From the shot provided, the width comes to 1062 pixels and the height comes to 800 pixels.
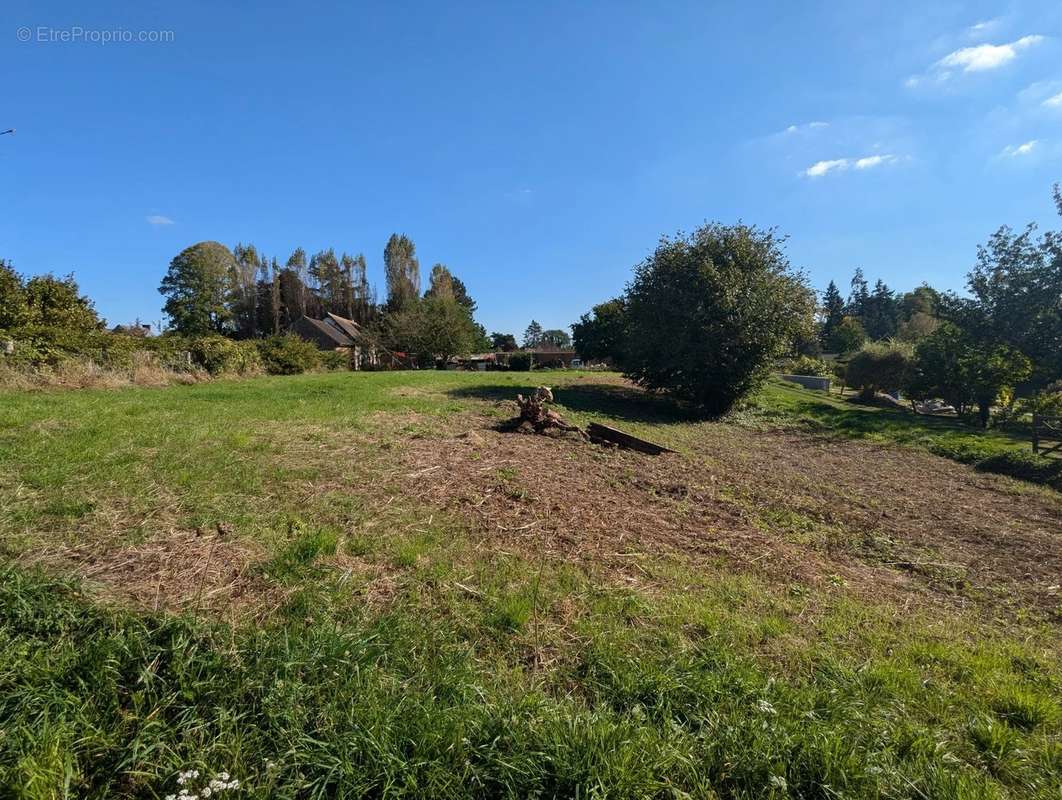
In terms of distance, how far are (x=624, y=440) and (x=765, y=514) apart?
387 cm

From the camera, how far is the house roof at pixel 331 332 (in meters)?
53.3

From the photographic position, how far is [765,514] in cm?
605

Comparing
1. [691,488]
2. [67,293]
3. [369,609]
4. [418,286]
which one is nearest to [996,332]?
[691,488]

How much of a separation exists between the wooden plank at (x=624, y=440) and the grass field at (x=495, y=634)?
237 centimetres

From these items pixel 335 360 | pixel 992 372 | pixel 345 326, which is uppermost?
pixel 345 326

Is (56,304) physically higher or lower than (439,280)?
lower

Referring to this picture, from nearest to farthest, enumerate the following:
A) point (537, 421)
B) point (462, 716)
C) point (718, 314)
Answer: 1. point (462, 716)
2. point (537, 421)
3. point (718, 314)

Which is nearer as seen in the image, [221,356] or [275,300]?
[221,356]

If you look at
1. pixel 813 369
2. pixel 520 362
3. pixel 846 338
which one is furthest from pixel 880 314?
pixel 520 362

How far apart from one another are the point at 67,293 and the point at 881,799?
2926cm

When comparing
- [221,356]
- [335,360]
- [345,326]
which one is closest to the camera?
[221,356]

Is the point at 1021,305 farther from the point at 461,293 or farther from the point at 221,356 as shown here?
the point at 461,293

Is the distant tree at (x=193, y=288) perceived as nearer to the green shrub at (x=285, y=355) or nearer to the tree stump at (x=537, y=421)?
the green shrub at (x=285, y=355)

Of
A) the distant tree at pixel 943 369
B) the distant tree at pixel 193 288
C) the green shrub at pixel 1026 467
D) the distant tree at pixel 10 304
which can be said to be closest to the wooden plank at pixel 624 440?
the green shrub at pixel 1026 467
